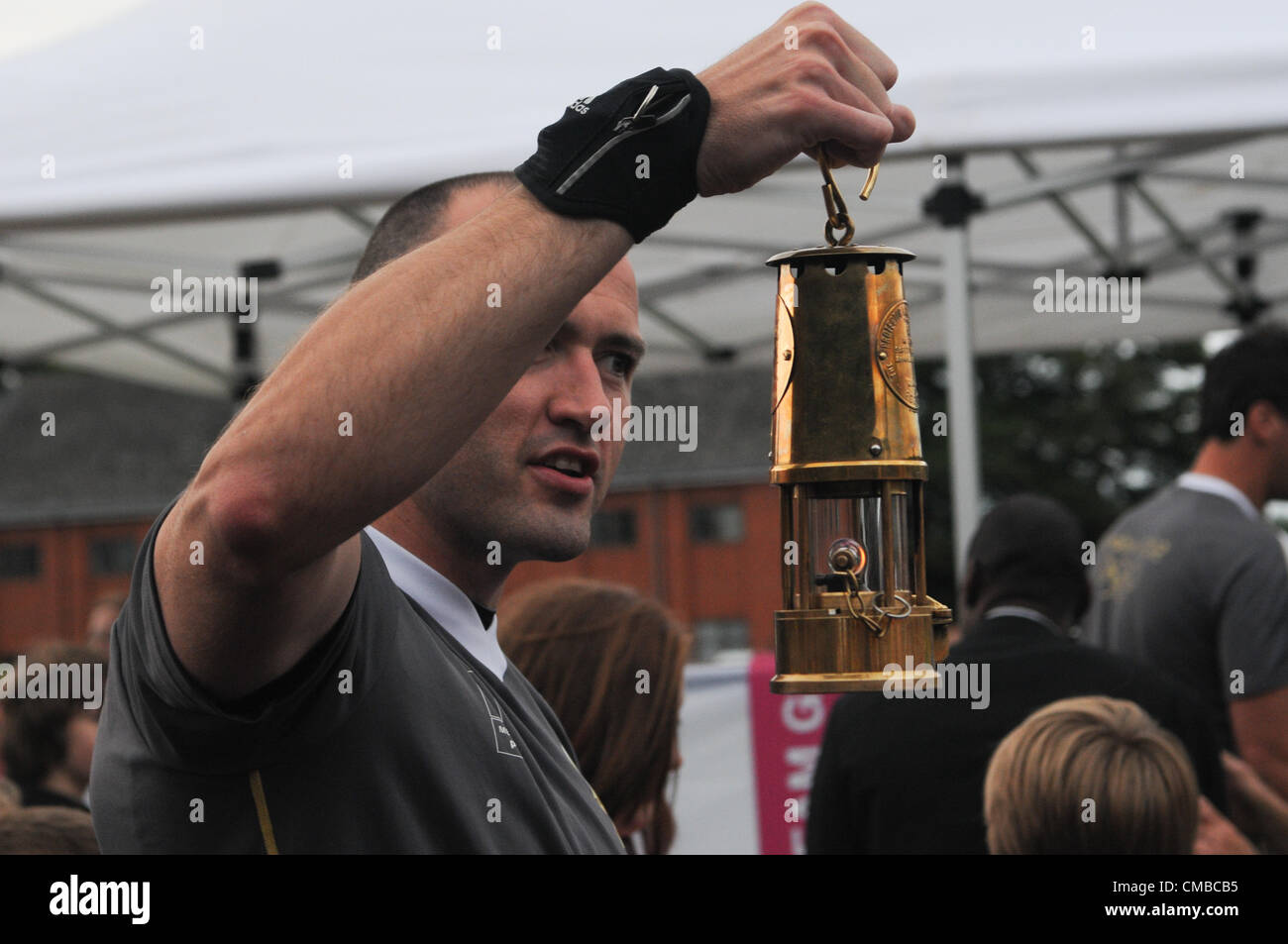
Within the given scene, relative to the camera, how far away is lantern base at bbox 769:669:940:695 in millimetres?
1220

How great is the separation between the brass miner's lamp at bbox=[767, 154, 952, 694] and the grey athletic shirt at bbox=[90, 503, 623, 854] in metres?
0.32

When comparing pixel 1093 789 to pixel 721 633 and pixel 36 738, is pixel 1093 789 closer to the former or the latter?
pixel 36 738

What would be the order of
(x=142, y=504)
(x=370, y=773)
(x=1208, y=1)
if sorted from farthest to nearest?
1. (x=142, y=504)
2. (x=1208, y=1)
3. (x=370, y=773)

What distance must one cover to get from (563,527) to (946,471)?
23.2 m

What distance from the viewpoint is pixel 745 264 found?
6293mm

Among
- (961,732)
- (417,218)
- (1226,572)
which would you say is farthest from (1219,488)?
(417,218)

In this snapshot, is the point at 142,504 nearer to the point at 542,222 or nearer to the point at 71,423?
the point at 71,423

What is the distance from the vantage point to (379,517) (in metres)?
1.19

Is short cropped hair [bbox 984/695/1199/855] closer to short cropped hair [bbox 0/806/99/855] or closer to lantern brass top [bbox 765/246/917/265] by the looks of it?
lantern brass top [bbox 765/246/917/265]

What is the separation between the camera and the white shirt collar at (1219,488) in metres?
3.97

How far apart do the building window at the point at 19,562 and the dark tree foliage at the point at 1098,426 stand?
17.1 m

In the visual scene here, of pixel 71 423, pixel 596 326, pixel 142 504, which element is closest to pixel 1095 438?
pixel 142 504

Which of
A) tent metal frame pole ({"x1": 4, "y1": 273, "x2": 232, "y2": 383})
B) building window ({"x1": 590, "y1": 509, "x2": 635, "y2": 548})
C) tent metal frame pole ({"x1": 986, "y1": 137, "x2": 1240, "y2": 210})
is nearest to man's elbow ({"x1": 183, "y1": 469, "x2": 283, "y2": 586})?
tent metal frame pole ({"x1": 986, "y1": 137, "x2": 1240, "y2": 210})

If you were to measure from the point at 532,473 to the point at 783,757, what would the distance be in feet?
9.19
